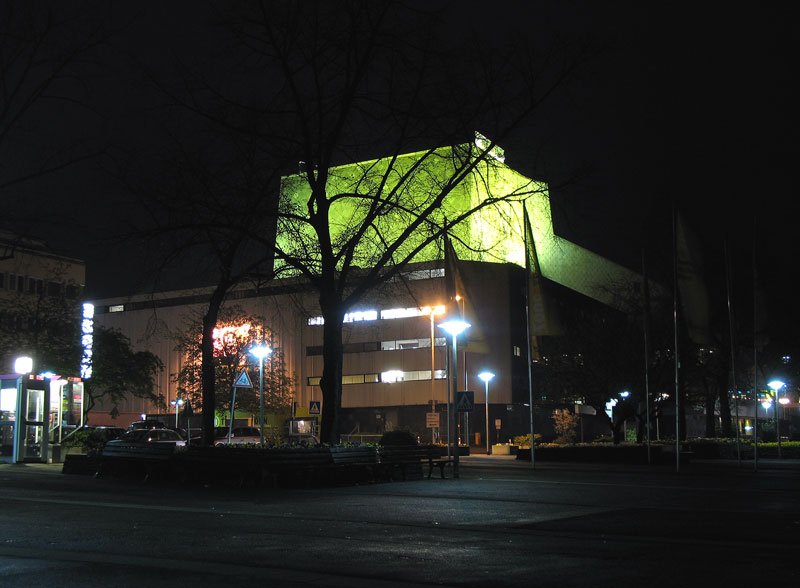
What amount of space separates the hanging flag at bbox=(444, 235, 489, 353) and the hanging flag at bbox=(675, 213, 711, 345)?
22.6 feet

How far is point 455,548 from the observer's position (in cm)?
1110

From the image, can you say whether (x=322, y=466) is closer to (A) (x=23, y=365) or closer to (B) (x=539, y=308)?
(B) (x=539, y=308)

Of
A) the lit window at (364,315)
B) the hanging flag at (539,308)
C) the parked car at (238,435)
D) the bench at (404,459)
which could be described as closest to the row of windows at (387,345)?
the lit window at (364,315)

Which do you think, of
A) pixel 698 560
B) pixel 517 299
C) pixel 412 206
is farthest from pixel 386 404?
pixel 698 560

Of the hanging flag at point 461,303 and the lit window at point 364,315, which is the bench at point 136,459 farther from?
the lit window at point 364,315

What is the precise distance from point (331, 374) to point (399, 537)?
14.0 m

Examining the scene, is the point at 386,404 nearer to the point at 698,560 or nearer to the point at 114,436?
the point at 114,436

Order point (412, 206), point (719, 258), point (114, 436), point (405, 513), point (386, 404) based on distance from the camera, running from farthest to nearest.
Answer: point (386, 404) < point (719, 258) < point (114, 436) < point (412, 206) < point (405, 513)

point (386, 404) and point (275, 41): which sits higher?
point (275, 41)

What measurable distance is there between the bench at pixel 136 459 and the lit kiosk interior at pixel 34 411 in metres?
8.19

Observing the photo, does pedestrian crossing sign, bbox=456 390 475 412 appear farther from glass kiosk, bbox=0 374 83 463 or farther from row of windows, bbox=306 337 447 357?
row of windows, bbox=306 337 447 357

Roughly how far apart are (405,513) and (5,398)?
2311cm

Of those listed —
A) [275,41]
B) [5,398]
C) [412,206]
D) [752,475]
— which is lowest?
[752,475]

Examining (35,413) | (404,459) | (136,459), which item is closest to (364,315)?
(35,413)
